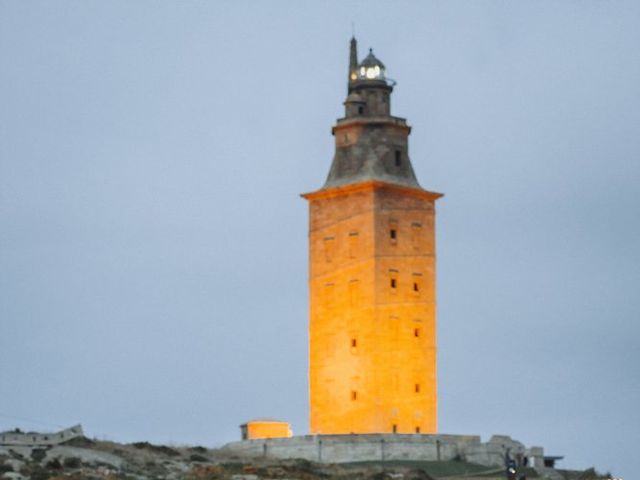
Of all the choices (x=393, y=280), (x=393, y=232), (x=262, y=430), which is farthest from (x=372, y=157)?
(x=262, y=430)

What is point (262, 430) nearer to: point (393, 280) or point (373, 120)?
point (393, 280)

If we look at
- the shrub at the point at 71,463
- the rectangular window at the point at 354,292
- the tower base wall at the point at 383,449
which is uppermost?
the rectangular window at the point at 354,292

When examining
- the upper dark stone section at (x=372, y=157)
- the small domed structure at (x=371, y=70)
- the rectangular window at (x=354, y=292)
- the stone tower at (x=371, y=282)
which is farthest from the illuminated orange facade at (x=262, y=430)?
the small domed structure at (x=371, y=70)

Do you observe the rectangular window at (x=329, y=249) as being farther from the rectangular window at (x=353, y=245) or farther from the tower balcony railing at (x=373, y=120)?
the tower balcony railing at (x=373, y=120)

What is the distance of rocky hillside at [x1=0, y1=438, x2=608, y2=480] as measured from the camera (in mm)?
73562

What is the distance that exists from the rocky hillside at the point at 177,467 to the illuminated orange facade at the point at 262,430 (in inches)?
156

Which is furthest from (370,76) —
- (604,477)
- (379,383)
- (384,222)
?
(604,477)

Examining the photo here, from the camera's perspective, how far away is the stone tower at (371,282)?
87.1m

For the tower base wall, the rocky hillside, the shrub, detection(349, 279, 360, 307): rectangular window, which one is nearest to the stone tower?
detection(349, 279, 360, 307): rectangular window

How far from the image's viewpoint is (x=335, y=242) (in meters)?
89.0

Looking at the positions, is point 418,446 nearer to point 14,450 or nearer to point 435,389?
point 435,389

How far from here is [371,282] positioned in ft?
286

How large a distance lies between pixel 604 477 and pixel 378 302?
11278 mm

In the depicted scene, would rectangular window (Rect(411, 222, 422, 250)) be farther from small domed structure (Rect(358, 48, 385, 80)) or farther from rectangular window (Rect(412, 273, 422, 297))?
small domed structure (Rect(358, 48, 385, 80))
